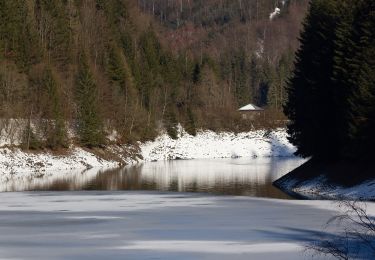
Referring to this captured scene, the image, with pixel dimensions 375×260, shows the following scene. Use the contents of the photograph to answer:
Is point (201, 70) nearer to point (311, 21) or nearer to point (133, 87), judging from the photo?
point (133, 87)

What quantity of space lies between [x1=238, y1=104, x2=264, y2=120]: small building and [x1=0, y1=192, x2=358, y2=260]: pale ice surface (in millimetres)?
80707

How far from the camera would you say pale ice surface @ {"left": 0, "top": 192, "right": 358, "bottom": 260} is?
57.4 feet

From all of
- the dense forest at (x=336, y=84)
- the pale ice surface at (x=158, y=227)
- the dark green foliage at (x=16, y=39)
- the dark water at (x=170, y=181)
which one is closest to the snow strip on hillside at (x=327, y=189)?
the dark water at (x=170, y=181)

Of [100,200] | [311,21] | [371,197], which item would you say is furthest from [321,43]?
[100,200]

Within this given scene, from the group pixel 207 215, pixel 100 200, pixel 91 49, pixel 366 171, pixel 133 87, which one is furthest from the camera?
pixel 91 49

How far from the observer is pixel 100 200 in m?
33.1

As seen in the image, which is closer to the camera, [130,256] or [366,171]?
[130,256]

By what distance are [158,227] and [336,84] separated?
79.3ft

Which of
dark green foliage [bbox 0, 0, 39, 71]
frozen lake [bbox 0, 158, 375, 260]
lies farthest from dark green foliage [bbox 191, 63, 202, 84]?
frozen lake [bbox 0, 158, 375, 260]

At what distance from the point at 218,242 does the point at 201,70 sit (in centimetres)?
10563

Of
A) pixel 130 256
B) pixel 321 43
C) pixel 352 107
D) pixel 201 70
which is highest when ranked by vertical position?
pixel 201 70

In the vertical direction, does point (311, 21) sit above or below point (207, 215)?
above

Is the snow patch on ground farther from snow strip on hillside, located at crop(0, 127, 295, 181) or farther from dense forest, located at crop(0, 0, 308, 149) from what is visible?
dense forest, located at crop(0, 0, 308, 149)

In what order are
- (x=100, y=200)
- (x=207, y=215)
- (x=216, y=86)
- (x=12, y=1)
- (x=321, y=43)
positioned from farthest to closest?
(x=216, y=86) < (x=12, y=1) < (x=321, y=43) < (x=100, y=200) < (x=207, y=215)
